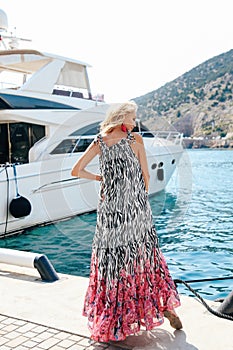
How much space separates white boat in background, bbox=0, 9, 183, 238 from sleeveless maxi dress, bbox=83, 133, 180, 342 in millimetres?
6921

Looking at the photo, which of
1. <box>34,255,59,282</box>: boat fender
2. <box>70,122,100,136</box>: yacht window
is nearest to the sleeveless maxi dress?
<box>34,255,59,282</box>: boat fender

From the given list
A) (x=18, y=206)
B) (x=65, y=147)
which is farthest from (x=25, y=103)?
(x=18, y=206)

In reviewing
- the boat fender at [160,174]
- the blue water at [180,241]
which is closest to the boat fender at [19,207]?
the blue water at [180,241]

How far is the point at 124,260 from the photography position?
3.15 m

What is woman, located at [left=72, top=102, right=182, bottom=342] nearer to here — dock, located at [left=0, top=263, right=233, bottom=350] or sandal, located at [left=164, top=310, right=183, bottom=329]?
sandal, located at [left=164, top=310, right=183, bottom=329]

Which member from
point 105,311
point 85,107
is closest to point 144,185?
point 105,311

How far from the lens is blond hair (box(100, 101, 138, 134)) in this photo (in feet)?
10.5

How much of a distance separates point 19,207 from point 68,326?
6651 mm

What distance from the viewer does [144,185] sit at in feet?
10.9

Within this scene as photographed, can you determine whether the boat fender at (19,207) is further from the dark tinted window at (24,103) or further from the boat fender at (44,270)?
the boat fender at (44,270)

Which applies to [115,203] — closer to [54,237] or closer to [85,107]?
[54,237]

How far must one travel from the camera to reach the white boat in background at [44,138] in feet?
33.5

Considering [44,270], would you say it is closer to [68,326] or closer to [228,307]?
[68,326]

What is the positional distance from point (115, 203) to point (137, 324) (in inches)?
32.4
